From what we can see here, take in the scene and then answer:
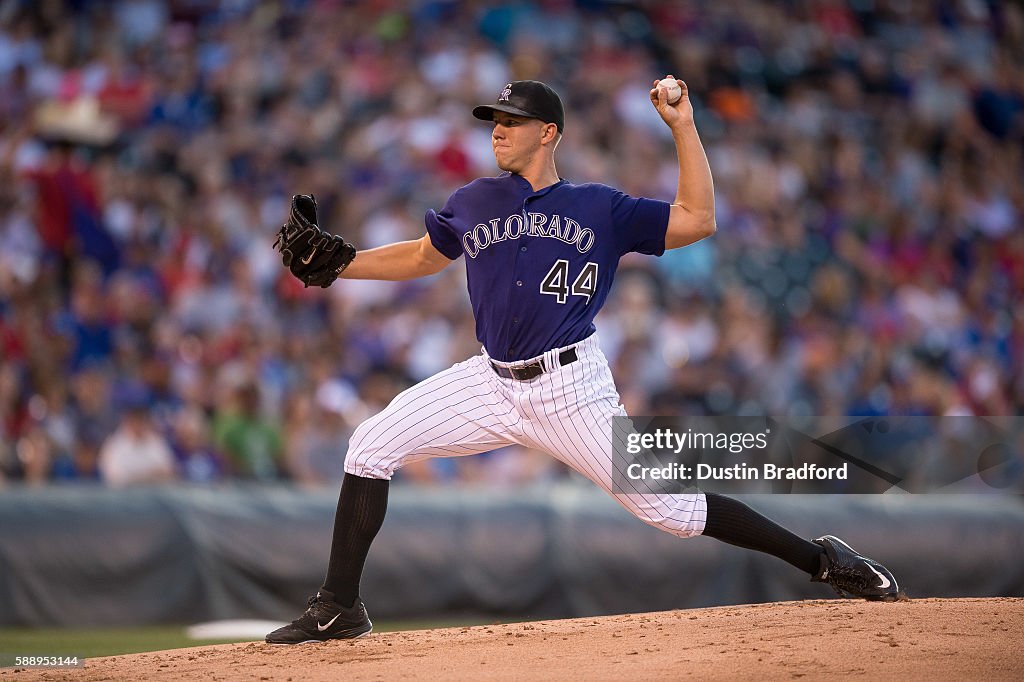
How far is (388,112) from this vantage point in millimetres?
11305

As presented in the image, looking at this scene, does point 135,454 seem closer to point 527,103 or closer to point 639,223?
point 527,103

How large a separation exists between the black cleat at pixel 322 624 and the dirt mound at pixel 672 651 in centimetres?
4

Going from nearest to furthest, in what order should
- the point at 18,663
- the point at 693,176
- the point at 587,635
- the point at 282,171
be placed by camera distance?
the point at 693,176
the point at 587,635
the point at 18,663
the point at 282,171

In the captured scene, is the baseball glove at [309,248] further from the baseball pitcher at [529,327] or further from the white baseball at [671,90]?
the white baseball at [671,90]

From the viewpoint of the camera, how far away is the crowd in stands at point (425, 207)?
28.9 ft

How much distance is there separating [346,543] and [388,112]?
7.34 meters

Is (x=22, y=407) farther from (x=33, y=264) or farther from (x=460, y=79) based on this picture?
(x=460, y=79)

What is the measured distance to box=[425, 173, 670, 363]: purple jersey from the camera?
4.34 metres

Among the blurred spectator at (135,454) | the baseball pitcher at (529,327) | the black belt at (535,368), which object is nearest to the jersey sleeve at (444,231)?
the baseball pitcher at (529,327)

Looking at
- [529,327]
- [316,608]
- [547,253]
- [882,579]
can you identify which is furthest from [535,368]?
[882,579]

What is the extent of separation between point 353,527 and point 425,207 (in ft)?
20.0

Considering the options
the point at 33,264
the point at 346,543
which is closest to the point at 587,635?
the point at 346,543

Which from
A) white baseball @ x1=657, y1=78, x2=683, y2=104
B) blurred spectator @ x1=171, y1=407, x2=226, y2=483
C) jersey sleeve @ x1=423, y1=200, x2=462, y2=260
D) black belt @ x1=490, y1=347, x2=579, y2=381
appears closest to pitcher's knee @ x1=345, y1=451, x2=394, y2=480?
black belt @ x1=490, y1=347, x2=579, y2=381

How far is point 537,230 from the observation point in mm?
4375
